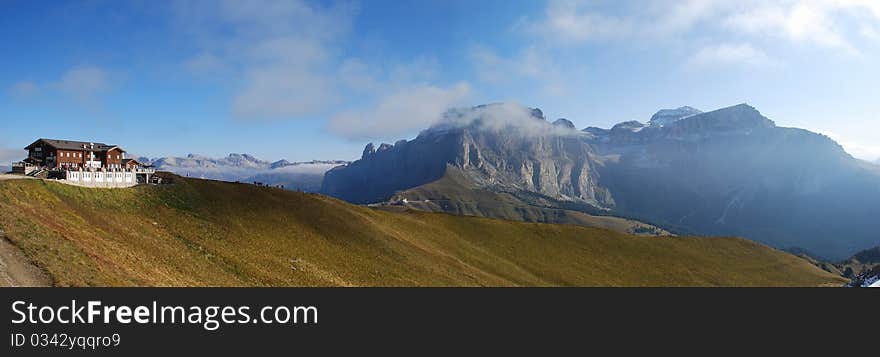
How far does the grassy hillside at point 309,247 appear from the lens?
43781mm

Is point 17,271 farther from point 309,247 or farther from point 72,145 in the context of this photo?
point 72,145

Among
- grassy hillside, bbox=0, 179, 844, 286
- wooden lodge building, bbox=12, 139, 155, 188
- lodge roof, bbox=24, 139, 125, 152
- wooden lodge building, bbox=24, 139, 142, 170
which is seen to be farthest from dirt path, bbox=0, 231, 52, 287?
lodge roof, bbox=24, 139, 125, 152

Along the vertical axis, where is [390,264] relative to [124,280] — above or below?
below

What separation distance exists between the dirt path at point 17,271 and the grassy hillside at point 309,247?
25.7 inches

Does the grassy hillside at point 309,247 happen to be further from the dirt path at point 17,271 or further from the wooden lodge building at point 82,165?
the wooden lodge building at point 82,165

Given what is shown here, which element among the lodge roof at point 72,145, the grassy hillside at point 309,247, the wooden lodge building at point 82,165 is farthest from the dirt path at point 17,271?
the lodge roof at point 72,145

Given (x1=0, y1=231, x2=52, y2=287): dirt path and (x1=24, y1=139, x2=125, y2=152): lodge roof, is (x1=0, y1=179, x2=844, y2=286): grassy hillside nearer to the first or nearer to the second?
(x1=0, y1=231, x2=52, y2=287): dirt path

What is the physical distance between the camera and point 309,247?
7281cm

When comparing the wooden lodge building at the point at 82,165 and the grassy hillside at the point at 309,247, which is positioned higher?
the wooden lodge building at the point at 82,165

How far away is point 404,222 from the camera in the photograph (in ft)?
358

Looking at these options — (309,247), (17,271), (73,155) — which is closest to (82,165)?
(73,155)

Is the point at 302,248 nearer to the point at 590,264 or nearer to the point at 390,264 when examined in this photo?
the point at 390,264
